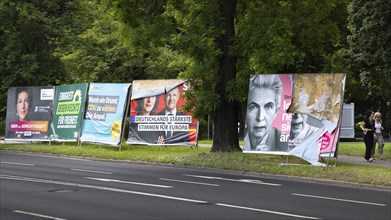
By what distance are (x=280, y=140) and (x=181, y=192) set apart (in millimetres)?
6595

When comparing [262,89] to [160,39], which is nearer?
[262,89]

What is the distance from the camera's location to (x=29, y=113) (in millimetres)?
28219

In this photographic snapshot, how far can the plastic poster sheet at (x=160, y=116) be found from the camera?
930 inches

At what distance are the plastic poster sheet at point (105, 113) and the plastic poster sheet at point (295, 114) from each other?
7.67 metres

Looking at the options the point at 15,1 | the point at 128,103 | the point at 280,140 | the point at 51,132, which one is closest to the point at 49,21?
the point at 15,1

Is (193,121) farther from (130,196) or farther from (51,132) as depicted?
(130,196)

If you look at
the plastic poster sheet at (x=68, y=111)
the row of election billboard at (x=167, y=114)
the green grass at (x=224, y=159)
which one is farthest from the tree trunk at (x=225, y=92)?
the plastic poster sheet at (x=68, y=111)

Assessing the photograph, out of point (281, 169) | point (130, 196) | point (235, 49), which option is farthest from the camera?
point (235, 49)

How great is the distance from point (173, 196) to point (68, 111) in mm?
16232

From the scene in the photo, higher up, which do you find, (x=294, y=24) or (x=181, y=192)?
(x=294, y=24)

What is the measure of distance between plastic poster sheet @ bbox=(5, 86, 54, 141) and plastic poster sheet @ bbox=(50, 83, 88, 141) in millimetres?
465

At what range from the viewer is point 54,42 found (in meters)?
37.9

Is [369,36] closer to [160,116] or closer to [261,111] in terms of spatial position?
[261,111]

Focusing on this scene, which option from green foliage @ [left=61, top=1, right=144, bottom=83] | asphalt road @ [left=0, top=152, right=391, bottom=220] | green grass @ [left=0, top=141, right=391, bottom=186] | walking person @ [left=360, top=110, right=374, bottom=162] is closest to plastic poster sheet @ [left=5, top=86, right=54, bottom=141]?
green grass @ [left=0, top=141, right=391, bottom=186]
